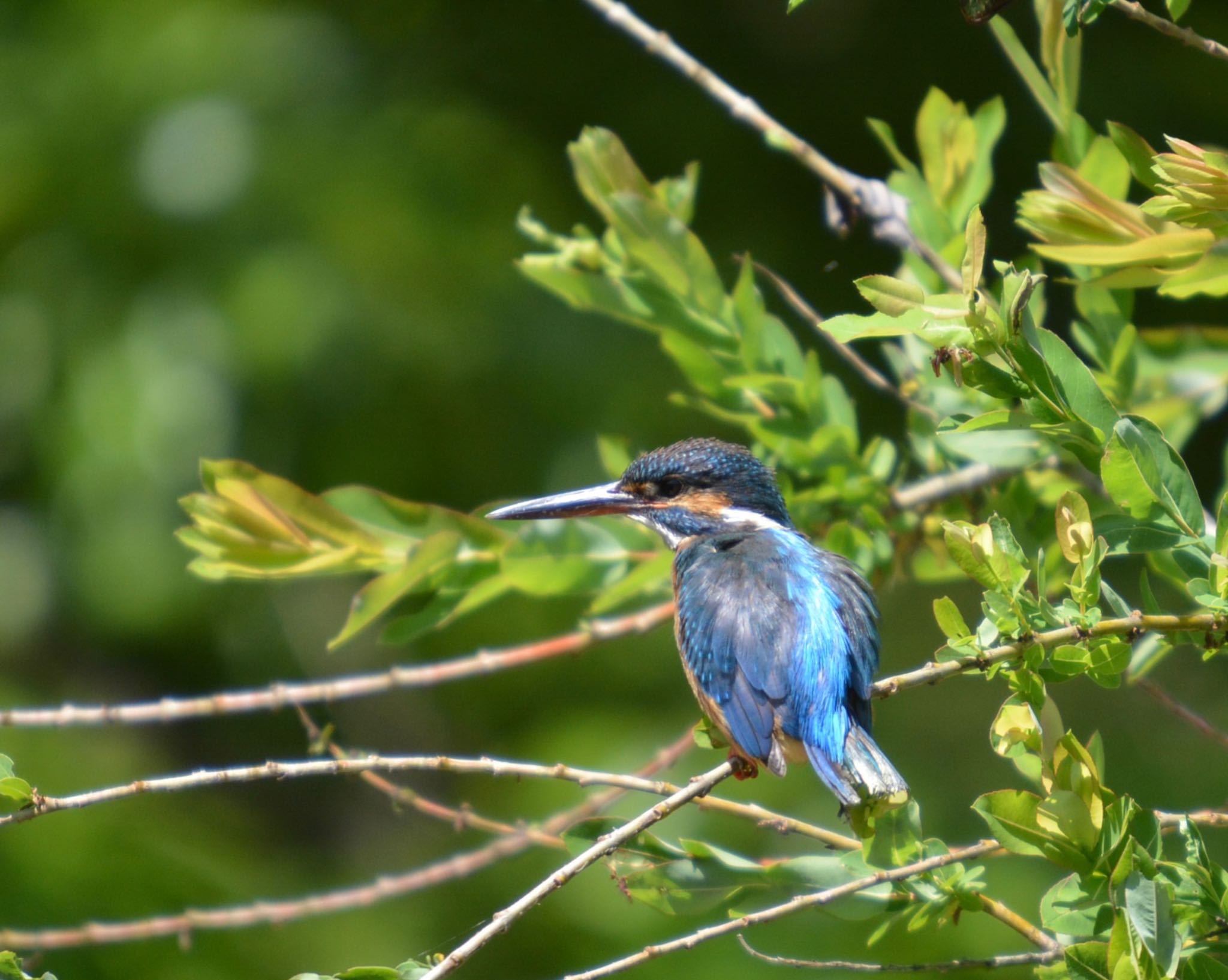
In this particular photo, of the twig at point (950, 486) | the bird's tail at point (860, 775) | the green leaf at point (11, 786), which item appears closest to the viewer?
the green leaf at point (11, 786)

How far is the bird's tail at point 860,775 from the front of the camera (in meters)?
1.38

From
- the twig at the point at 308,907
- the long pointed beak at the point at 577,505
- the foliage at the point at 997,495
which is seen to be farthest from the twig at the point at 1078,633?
the long pointed beak at the point at 577,505

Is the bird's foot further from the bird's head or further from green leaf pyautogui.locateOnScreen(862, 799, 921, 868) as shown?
the bird's head

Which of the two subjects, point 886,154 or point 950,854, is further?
point 886,154

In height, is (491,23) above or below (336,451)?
above

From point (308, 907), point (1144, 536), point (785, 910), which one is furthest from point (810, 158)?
point (308, 907)

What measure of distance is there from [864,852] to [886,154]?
2786 mm

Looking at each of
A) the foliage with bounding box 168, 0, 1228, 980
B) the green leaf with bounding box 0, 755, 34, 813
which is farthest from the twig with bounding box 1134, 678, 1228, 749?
the green leaf with bounding box 0, 755, 34, 813

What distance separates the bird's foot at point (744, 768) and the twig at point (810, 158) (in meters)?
0.68

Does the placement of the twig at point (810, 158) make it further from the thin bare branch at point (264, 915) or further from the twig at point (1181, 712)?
the thin bare branch at point (264, 915)

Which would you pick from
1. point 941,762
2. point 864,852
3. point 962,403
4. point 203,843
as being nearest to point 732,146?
point 941,762

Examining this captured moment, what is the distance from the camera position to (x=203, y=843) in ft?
11.9

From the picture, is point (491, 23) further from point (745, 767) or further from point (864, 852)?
point (864, 852)

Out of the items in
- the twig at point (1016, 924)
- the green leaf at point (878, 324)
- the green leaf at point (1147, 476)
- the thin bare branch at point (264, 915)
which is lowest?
the thin bare branch at point (264, 915)
